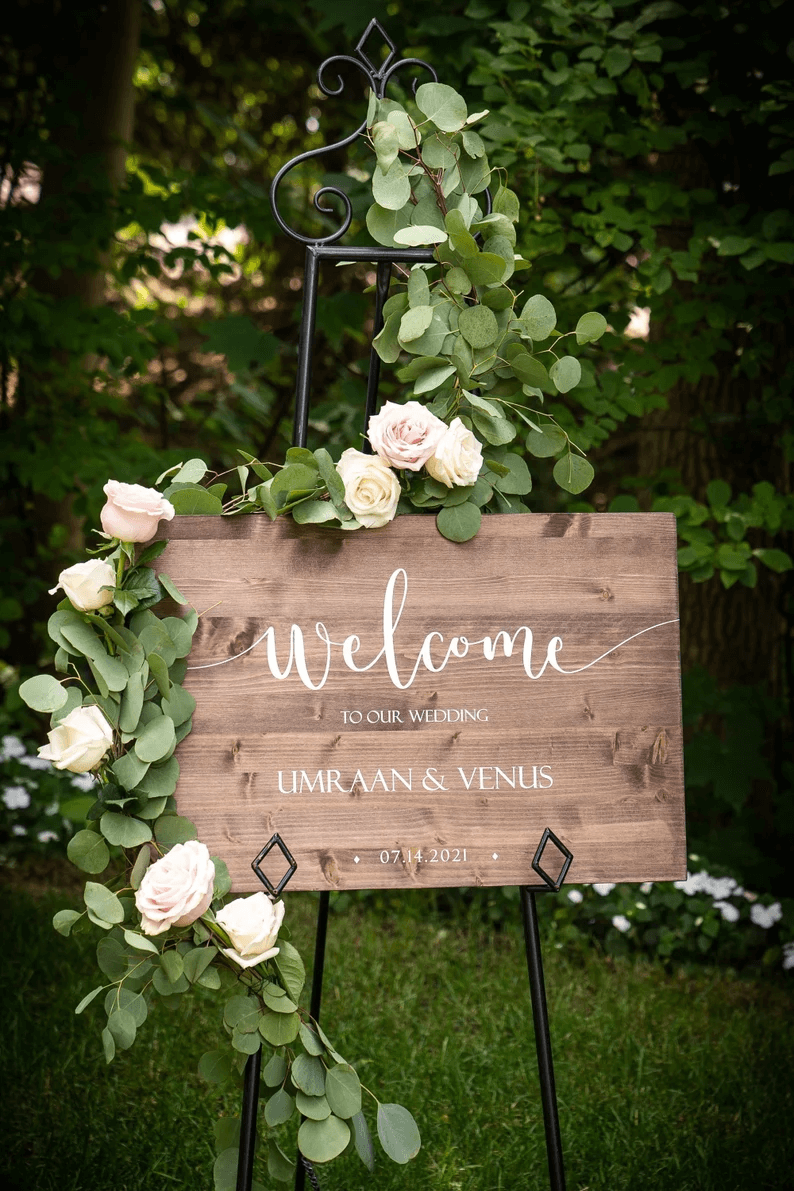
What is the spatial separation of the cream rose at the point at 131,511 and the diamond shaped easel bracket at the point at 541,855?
2.00 feet

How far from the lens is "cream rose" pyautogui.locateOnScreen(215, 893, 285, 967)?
1.13m

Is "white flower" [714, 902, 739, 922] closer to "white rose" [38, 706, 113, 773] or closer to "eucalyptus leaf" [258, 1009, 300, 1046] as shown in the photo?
"eucalyptus leaf" [258, 1009, 300, 1046]

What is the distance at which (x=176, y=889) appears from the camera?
3.62 ft

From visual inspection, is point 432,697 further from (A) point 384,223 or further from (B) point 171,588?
(A) point 384,223

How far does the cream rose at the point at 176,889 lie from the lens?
43.3 inches

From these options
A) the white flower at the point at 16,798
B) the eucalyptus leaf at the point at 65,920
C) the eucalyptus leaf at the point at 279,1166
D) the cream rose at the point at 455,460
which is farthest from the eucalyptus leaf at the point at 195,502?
the white flower at the point at 16,798

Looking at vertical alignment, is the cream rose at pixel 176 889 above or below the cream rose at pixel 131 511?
below

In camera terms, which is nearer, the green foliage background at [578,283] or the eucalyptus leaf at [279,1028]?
the eucalyptus leaf at [279,1028]

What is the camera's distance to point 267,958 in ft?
3.84

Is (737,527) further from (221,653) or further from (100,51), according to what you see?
(100,51)

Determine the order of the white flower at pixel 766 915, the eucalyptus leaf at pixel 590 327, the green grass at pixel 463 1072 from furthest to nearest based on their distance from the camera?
the white flower at pixel 766 915, the green grass at pixel 463 1072, the eucalyptus leaf at pixel 590 327

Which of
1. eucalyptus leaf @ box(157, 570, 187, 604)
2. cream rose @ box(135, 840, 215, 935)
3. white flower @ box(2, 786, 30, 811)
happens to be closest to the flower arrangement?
eucalyptus leaf @ box(157, 570, 187, 604)

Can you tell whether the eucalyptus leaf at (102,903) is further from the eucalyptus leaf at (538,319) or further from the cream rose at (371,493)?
the eucalyptus leaf at (538,319)

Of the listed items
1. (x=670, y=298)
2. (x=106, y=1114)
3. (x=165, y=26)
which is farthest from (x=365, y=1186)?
(x=165, y=26)
